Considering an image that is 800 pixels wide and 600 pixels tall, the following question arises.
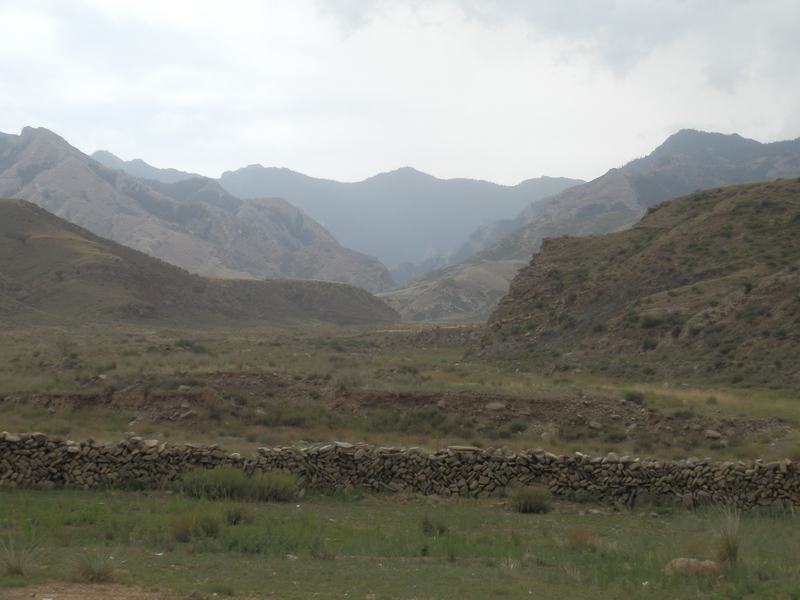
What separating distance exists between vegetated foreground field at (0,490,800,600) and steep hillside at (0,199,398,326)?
63.2m

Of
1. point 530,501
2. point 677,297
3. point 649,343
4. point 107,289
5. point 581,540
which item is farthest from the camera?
point 107,289

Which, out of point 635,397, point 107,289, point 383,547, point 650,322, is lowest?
point 383,547

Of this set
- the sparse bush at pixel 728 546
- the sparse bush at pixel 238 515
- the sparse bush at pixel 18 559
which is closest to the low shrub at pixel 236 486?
the sparse bush at pixel 238 515

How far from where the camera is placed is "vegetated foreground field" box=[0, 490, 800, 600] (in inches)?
295

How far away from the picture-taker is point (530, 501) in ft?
41.7

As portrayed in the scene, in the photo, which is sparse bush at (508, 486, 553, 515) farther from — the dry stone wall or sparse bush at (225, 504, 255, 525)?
sparse bush at (225, 504, 255, 525)

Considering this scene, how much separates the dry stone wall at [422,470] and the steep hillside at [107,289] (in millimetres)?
59686

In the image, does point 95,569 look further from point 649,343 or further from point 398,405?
point 649,343

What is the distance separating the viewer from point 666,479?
44.2 feet

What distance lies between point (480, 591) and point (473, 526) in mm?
3909

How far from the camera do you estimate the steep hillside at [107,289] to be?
253ft

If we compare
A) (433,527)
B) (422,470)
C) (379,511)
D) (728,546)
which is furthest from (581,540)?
(422,470)

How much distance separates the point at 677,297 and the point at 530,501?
29.8m

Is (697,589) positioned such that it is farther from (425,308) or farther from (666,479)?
(425,308)
